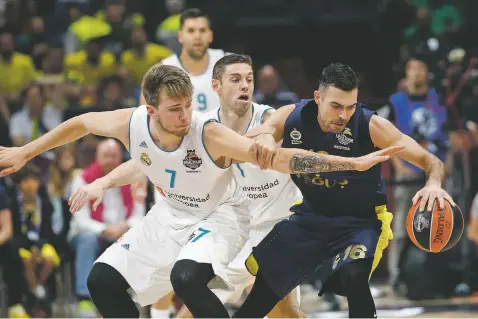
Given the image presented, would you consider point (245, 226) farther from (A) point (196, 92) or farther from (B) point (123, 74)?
(B) point (123, 74)

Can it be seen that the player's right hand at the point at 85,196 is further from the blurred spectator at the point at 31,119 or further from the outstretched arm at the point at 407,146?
the blurred spectator at the point at 31,119

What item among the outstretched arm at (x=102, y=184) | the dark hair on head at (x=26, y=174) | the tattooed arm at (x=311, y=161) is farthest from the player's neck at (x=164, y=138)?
the dark hair on head at (x=26, y=174)

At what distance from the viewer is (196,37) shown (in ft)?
26.6

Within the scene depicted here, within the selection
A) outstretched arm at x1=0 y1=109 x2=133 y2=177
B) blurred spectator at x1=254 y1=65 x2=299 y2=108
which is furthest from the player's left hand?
blurred spectator at x1=254 y1=65 x2=299 y2=108

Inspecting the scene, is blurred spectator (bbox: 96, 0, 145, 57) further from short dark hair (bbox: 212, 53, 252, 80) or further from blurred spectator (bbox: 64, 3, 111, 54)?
short dark hair (bbox: 212, 53, 252, 80)

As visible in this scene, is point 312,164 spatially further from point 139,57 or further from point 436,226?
point 139,57

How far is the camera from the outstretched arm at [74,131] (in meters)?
6.10

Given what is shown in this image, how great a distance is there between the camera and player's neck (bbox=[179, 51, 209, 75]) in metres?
8.09

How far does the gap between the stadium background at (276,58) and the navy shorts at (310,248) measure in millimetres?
3262

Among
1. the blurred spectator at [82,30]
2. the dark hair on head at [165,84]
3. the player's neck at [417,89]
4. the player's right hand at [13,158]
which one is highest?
the blurred spectator at [82,30]

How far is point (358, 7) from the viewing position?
1272 centimetres

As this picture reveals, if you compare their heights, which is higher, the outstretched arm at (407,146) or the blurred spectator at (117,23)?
the blurred spectator at (117,23)

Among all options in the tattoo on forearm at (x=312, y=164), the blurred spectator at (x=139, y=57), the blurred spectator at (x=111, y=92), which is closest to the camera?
the tattoo on forearm at (x=312, y=164)

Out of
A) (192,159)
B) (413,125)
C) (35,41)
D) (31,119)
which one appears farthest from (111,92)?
(192,159)
